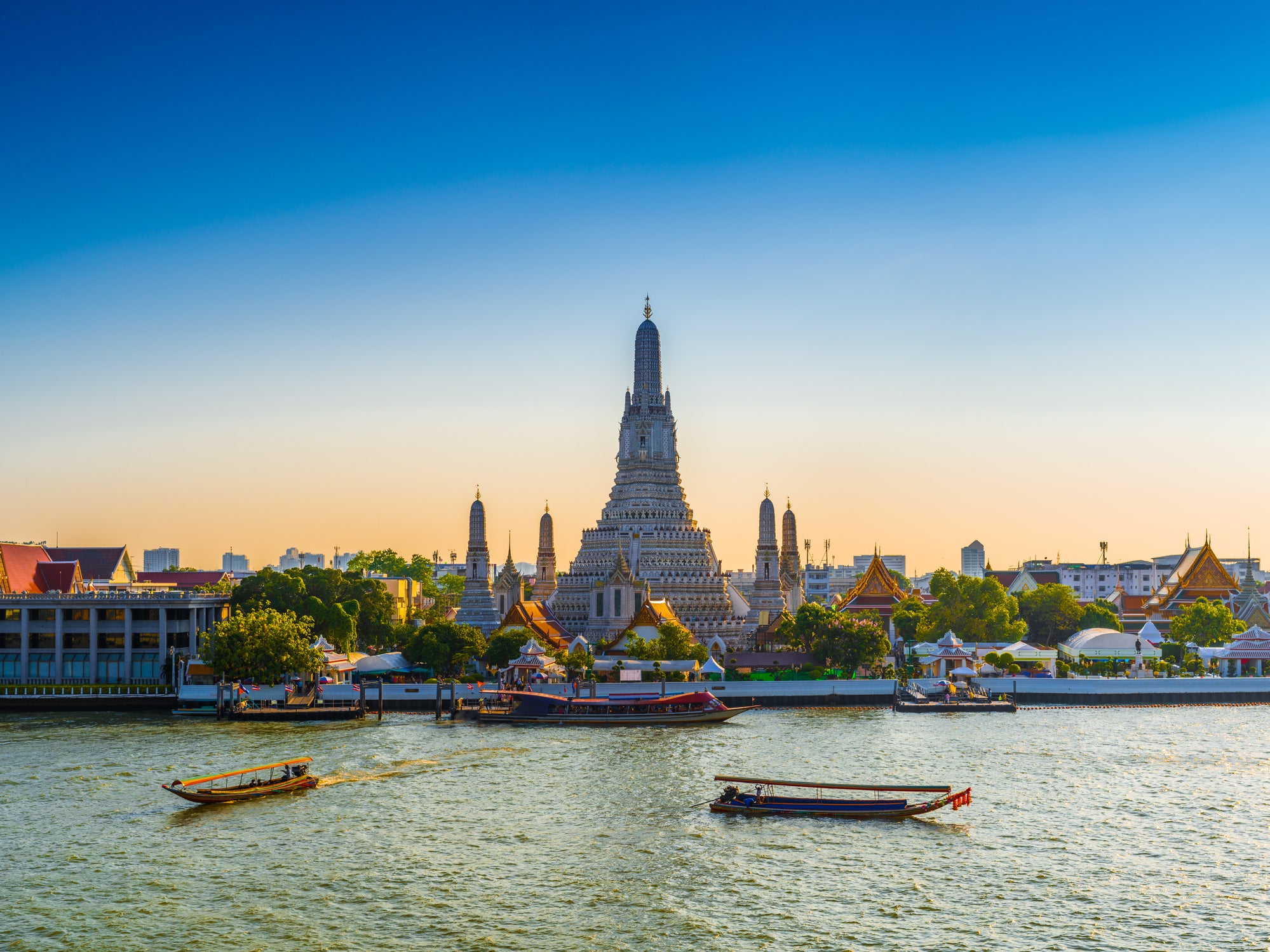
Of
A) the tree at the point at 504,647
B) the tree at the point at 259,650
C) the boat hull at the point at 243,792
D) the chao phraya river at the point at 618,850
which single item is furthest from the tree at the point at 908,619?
the boat hull at the point at 243,792

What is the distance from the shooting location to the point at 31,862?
136 feet

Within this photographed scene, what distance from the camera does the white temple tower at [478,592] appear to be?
110 m

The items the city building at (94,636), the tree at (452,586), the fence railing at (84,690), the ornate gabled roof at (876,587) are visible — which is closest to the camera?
the fence railing at (84,690)

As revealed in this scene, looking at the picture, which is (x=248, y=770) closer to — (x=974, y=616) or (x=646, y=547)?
(x=646, y=547)

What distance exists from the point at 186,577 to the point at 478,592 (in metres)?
56.8

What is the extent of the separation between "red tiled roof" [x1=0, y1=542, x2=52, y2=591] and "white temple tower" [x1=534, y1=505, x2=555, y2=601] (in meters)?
46.4

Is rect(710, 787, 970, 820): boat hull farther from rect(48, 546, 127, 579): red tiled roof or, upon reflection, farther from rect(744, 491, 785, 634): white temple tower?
rect(48, 546, 127, 579): red tiled roof

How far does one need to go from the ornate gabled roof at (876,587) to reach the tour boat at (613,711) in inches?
2204

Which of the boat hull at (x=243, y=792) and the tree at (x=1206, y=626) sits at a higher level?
the tree at (x=1206, y=626)

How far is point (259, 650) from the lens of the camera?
79625 millimetres

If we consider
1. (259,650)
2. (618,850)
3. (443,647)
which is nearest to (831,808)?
(618,850)

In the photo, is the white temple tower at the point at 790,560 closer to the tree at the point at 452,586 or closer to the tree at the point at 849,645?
the tree at the point at 849,645

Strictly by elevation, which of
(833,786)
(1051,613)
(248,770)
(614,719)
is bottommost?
(614,719)

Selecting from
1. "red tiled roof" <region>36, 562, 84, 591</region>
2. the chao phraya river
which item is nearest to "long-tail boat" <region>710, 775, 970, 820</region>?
the chao phraya river
